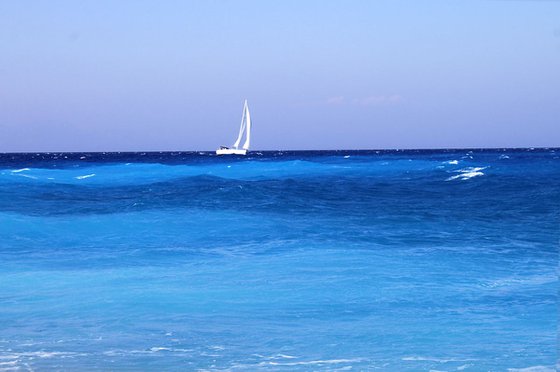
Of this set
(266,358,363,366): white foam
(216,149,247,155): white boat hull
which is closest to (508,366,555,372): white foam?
(266,358,363,366): white foam

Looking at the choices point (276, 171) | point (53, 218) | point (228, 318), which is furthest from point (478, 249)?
point (276, 171)

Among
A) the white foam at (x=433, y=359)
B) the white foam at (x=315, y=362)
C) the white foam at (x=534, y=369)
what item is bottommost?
the white foam at (x=534, y=369)

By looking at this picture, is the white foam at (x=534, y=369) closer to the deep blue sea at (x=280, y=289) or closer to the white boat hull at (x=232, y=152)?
the deep blue sea at (x=280, y=289)

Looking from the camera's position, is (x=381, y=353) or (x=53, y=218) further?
(x=53, y=218)

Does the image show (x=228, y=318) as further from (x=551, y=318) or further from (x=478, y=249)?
(x=478, y=249)

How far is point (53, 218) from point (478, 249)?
10504mm

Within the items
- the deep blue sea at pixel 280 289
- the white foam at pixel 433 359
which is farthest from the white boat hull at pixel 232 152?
the white foam at pixel 433 359

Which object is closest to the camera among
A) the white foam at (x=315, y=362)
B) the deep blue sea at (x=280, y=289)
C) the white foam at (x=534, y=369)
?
the white foam at (x=534, y=369)

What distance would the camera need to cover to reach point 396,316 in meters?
9.05

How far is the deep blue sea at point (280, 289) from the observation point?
754 cm

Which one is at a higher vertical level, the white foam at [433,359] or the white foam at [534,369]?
the white foam at [433,359]

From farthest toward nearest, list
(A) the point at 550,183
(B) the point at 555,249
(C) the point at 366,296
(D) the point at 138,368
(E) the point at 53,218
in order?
(A) the point at 550,183, (E) the point at 53,218, (B) the point at 555,249, (C) the point at 366,296, (D) the point at 138,368

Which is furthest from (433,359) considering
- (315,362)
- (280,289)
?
(280,289)

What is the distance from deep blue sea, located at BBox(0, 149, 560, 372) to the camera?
297 inches
